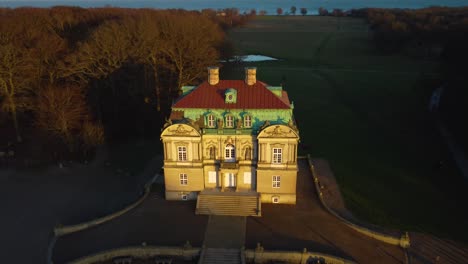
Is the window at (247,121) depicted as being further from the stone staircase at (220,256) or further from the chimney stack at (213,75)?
the stone staircase at (220,256)

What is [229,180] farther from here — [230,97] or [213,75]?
[213,75]

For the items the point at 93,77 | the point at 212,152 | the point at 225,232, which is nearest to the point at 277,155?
the point at 212,152

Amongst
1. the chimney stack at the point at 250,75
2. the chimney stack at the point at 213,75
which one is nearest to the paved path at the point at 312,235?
the chimney stack at the point at 250,75

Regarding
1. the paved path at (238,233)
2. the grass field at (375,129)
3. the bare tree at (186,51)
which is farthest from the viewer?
the bare tree at (186,51)

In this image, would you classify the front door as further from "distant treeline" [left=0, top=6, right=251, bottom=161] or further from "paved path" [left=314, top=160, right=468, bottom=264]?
"distant treeline" [left=0, top=6, right=251, bottom=161]

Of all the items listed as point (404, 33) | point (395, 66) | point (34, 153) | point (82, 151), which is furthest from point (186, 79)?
point (404, 33)

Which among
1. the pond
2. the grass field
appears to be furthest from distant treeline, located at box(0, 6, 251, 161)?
the pond
